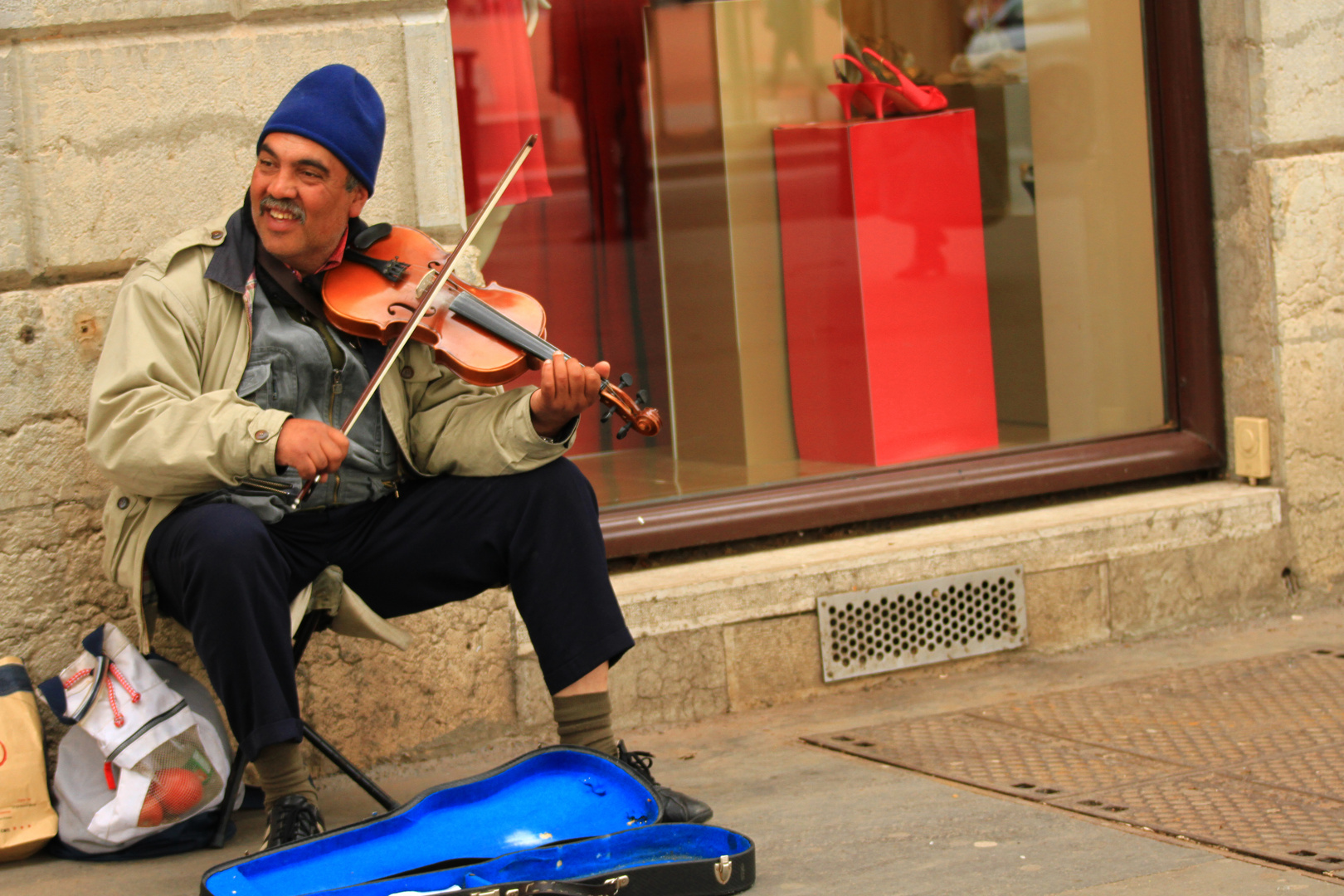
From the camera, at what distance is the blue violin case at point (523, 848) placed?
2408 mm

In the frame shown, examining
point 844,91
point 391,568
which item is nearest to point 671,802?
point 391,568

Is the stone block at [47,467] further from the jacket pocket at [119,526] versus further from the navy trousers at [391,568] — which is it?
the navy trousers at [391,568]

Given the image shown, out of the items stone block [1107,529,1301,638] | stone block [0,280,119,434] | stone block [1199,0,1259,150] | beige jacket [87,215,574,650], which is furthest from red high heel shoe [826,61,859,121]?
stone block [0,280,119,434]

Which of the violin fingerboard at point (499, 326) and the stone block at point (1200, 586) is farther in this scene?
the stone block at point (1200, 586)

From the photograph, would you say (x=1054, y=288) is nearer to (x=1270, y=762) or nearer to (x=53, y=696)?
(x=1270, y=762)

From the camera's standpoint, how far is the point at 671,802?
110 inches

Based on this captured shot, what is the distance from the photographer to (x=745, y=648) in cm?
370

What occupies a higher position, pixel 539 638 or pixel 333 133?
pixel 333 133

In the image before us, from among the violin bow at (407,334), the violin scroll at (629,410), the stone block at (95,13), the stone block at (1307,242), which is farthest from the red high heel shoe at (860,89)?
the violin scroll at (629,410)

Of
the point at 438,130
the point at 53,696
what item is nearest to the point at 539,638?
the point at 53,696

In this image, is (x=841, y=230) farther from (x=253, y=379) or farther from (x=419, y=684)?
(x=253, y=379)

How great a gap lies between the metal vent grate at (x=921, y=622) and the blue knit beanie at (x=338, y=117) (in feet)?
5.27

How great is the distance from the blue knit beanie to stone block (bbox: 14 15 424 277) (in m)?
0.44

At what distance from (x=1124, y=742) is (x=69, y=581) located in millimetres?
2214
